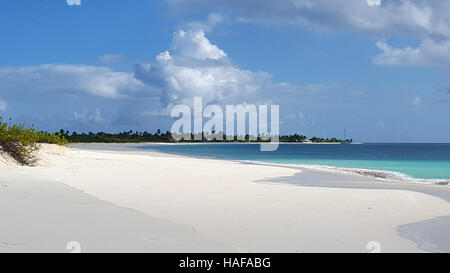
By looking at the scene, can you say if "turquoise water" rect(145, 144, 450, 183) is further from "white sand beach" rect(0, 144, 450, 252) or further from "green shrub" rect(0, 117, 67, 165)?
"green shrub" rect(0, 117, 67, 165)

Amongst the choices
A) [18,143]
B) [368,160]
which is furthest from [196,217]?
[368,160]

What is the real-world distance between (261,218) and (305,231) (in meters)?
1.24

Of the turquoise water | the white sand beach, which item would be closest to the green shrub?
the white sand beach

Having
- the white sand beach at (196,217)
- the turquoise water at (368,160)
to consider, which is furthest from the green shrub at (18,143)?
the turquoise water at (368,160)

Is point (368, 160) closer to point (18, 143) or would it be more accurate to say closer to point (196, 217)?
point (18, 143)

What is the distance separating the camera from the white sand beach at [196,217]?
221 inches

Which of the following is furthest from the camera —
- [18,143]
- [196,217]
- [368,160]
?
[368,160]

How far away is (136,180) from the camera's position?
1349cm

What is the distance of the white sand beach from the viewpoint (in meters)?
5.62

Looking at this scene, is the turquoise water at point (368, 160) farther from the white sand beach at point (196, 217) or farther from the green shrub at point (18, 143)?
the green shrub at point (18, 143)

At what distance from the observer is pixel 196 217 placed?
25.3ft

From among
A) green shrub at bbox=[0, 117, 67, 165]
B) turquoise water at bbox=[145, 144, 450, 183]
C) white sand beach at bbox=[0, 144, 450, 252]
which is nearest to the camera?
white sand beach at bbox=[0, 144, 450, 252]
